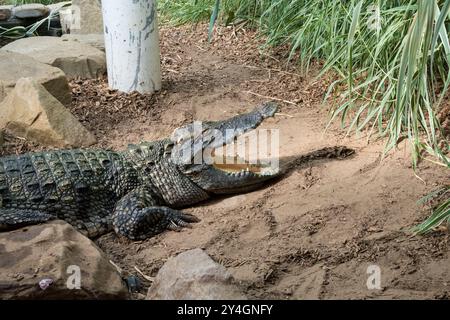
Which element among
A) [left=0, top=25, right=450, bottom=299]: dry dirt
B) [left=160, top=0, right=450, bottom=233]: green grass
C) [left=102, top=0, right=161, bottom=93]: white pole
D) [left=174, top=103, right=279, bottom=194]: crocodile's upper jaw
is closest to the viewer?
[left=0, top=25, right=450, bottom=299]: dry dirt

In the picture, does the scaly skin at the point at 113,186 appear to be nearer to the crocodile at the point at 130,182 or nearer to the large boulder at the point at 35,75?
the crocodile at the point at 130,182

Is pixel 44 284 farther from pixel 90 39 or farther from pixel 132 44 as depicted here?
pixel 90 39

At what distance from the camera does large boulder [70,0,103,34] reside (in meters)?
6.86

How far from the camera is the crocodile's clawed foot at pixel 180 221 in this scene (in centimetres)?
387

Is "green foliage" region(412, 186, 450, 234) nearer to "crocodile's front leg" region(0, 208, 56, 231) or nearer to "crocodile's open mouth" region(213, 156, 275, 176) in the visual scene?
"crocodile's open mouth" region(213, 156, 275, 176)

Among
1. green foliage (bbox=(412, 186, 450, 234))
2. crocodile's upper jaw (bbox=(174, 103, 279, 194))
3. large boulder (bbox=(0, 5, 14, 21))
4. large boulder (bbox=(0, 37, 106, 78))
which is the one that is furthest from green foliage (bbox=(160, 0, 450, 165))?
large boulder (bbox=(0, 5, 14, 21))

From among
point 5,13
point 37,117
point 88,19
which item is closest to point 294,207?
point 37,117

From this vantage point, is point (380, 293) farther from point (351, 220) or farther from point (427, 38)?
point (427, 38)

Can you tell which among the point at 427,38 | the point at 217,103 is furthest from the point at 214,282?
the point at 217,103

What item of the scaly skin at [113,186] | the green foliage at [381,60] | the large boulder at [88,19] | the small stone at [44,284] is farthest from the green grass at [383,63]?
the large boulder at [88,19]

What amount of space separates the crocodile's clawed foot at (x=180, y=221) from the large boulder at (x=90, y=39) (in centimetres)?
271

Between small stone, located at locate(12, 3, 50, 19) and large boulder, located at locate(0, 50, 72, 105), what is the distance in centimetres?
248

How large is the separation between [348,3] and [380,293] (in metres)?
2.86

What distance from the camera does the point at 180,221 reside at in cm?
390
